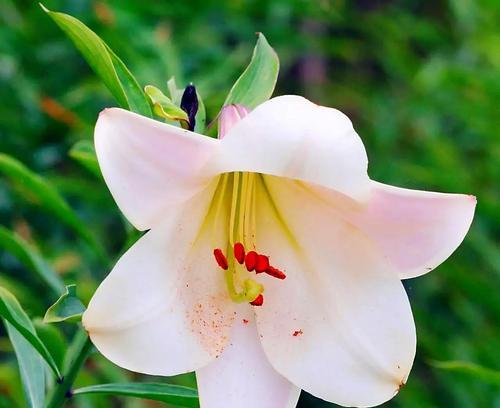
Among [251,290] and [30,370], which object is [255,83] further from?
[30,370]

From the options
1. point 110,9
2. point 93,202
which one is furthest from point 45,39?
point 93,202

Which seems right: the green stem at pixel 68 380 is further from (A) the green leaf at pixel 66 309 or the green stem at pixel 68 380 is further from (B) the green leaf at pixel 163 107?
(B) the green leaf at pixel 163 107

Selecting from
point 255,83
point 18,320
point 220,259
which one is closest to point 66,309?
point 18,320

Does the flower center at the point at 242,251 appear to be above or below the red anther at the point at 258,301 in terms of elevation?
above

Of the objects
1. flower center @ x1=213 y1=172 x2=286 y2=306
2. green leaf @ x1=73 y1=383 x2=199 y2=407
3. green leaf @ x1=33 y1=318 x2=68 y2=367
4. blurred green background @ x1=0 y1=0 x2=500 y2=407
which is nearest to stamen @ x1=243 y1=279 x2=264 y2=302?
flower center @ x1=213 y1=172 x2=286 y2=306

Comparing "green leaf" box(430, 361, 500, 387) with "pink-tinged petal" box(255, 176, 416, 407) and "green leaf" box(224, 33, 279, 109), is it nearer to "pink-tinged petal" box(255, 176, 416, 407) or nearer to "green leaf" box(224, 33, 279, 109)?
"pink-tinged petal" box(255, 176, 416, 407)

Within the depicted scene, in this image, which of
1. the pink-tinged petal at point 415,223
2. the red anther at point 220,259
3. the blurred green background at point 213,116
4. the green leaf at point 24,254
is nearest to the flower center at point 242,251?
the red anther at point 220,259
